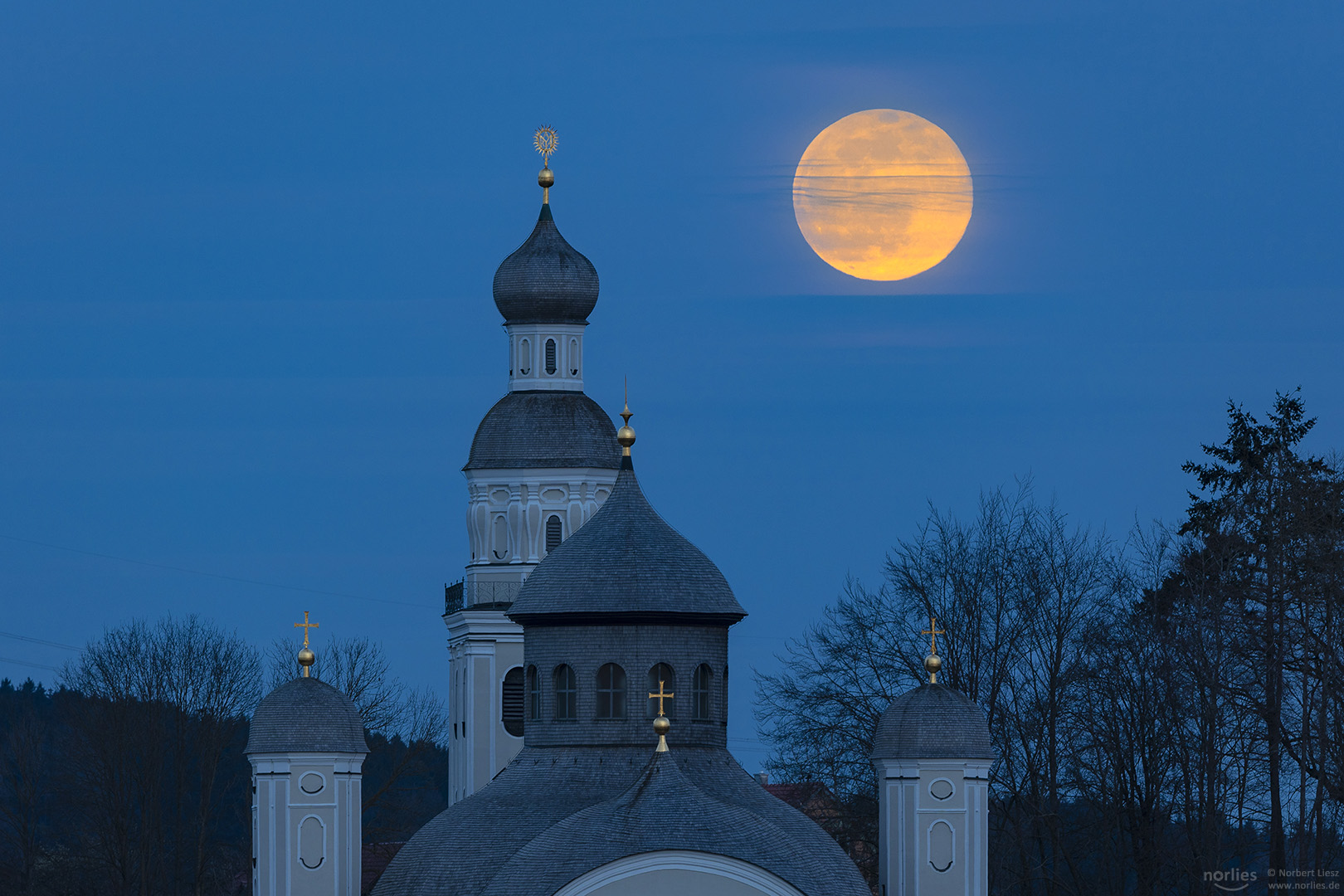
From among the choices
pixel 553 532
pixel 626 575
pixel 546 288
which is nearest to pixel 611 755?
pixel 626 575

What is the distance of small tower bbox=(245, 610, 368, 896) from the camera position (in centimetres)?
5059

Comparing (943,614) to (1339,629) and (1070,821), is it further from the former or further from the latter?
(1339,629)

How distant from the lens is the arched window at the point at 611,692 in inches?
2040

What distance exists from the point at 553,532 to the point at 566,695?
46.3 feet

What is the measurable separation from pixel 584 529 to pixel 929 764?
7476mm

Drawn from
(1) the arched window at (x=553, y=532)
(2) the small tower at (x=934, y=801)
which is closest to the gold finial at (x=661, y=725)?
(2) the small tower at (x=934, y=801)

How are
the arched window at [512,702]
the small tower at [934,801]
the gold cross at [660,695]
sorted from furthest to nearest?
the arched window at [512,702]
the small tower at [934,801]
the gold cross at [660,695]

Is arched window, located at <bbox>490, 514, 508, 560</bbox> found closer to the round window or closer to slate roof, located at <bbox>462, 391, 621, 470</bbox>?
slate roof, located at <bbox>462, 391, 621, 470</bbox>

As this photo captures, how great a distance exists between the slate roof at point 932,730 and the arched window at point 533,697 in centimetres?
581

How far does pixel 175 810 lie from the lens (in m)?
80.9

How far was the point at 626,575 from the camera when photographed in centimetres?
5228

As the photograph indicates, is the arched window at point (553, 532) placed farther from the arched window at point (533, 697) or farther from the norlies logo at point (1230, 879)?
the norlies logo at point (1230, 879)

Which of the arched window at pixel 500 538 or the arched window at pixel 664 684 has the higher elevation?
the arched window at pixel 500 538

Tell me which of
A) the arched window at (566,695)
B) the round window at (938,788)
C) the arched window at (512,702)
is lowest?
the round window at (938,788)
